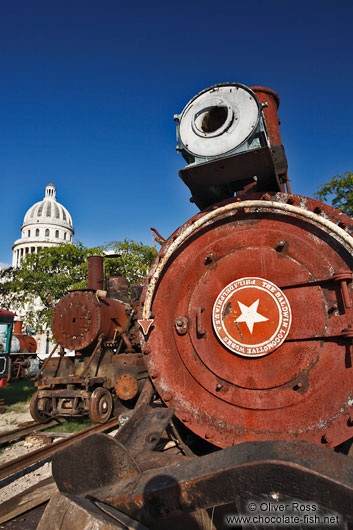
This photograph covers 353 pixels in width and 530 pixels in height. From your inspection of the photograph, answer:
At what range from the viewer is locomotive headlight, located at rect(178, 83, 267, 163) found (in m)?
2.57

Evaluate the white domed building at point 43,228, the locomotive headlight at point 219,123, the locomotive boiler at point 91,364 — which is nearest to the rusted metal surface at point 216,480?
the locomotive headlight at point 219,123

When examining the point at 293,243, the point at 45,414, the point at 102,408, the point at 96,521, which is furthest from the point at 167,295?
the point at 45,414

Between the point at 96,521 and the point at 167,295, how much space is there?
Result: 1640mm

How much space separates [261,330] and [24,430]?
6.81 metres

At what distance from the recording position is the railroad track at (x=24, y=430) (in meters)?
6.66

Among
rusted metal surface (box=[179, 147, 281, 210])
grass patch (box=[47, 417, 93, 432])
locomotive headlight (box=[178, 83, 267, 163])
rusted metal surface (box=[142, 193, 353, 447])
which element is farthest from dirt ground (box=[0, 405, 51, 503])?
locomotive headlight (box=[178, 83, 267, 163])

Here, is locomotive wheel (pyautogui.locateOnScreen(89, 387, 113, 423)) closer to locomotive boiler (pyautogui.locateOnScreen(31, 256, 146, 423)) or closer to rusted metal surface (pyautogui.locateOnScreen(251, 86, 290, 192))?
locomotive boiler (pyautogui.locateOnScreen(31, 256, 146, 423))

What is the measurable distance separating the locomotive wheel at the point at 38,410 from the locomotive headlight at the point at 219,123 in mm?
7455

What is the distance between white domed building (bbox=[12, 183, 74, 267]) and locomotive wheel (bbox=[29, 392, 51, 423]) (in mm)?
59808

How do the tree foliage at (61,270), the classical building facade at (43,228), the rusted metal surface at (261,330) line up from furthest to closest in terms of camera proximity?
the classical building facade at (43,228)
the tree foliage at (61,270)
the rusted metal surface at (261,330)

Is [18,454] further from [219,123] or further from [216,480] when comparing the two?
[219,123]

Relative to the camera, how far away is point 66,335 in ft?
30.2

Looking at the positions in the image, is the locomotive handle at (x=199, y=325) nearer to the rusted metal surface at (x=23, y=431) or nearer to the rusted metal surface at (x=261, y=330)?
the rusted metal surface at (x=261, y=330)

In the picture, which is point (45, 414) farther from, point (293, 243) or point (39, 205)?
point (39, 205)
